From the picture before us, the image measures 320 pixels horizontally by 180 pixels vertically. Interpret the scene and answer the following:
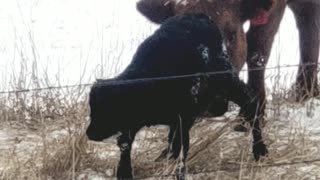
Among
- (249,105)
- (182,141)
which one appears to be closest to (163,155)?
(182,141)

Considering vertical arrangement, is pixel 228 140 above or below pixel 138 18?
below

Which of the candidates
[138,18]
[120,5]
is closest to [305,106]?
[138,18]

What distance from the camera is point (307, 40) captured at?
7148mm

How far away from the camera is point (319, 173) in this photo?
5258 mm

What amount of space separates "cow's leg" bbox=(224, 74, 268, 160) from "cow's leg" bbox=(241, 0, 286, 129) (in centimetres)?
45

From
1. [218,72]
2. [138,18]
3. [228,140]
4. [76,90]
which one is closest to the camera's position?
[218,72]

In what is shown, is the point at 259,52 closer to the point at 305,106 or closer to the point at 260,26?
the point at 260,26

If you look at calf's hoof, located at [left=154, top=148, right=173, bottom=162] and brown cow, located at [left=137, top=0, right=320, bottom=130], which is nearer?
calf's hoof, located at [left=154, top=148, right=173, bottom=162]

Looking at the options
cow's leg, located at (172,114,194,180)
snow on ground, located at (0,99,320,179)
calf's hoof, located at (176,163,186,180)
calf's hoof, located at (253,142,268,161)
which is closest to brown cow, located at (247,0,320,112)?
snow on ground, located at (0,99,320,179)

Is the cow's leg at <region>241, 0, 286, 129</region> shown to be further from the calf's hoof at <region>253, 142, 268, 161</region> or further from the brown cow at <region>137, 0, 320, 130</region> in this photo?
the calf's hoof at <region>253, 142, 268, 161</region>

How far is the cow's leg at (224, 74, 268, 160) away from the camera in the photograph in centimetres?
517

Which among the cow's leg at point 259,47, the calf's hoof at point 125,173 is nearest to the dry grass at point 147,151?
the calf's hoof at point 125,173

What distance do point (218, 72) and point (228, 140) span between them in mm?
927

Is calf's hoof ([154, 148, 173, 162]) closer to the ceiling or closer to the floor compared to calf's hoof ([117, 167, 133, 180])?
closer to the ceiling
